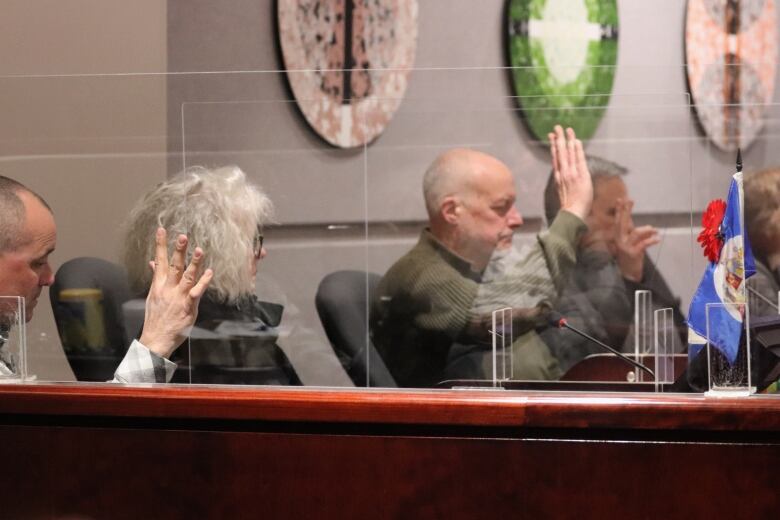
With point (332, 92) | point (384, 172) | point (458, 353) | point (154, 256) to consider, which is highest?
point (332, 92)

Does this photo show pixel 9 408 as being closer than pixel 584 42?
Yes

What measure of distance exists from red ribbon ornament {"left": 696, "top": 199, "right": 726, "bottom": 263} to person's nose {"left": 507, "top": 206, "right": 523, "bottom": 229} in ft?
3.36

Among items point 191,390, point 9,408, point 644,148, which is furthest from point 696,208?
point 9,408

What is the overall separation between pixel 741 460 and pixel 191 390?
77cm

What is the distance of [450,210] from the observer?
105 inches

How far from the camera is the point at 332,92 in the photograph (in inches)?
157

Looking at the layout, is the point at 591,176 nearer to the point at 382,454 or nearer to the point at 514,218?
the point at 514,218

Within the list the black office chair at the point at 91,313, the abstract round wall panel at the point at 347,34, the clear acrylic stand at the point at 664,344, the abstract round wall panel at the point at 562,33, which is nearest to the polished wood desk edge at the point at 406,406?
the black office chair at the point at 91,313

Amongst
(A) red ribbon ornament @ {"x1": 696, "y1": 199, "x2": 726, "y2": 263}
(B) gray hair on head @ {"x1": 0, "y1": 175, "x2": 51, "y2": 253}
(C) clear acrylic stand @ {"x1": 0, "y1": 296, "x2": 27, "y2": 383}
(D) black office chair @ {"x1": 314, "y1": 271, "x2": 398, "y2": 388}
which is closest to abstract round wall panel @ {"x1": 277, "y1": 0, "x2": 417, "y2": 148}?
(D) black office chair @ {"x1": 314, "y1": 271, "x2": 398, "y2": 388}

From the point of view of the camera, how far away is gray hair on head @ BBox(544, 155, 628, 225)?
2.71 m

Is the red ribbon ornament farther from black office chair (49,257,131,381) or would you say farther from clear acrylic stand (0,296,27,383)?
black office chair (49,257,131,381)

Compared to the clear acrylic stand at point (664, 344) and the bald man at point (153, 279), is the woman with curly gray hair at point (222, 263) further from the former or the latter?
the clear acrylic stand at point (664, 344)

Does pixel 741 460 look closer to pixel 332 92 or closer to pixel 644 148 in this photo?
pixel 644 148

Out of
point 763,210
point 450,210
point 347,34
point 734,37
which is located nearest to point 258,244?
point 450,210
